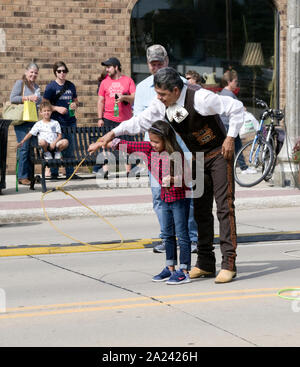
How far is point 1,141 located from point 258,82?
7.13 metres

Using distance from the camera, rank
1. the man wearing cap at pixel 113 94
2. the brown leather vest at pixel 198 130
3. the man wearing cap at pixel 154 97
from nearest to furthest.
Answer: the brown leather vest at pixel 198 130 < the man wearing cap at pixel 154 97 < the man wearing cap at pixel 113 94

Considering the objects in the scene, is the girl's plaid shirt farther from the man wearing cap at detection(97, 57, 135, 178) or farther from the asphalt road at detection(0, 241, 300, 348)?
the man wearing cap at detection(97, 57, 135, 178)

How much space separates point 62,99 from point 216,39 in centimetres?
446

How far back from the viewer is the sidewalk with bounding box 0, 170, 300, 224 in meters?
12.0

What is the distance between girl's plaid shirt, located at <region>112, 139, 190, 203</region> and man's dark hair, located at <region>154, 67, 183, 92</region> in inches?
23.7

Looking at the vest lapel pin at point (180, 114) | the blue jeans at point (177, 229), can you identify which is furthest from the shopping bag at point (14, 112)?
the vest lapel pin at point (180, 114)

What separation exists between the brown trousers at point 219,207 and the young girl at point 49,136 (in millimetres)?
7088

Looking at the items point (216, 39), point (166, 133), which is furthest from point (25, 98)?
point (166, 133)

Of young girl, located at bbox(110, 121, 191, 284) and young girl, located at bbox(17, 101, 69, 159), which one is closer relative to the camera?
young girl, located at bbox(110, 121, 191, 284)

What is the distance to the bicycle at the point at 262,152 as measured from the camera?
47.6 ft

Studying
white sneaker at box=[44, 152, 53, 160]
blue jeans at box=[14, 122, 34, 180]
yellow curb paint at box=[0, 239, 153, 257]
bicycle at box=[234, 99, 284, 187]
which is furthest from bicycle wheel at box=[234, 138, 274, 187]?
yellow curb paint at box=[0, 239, 153, 257]

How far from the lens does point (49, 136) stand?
1447 centimetres

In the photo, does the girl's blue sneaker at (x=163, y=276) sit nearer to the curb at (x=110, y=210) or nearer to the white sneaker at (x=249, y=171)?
the curb at (x=110, y=210)

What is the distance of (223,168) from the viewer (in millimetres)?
7430
